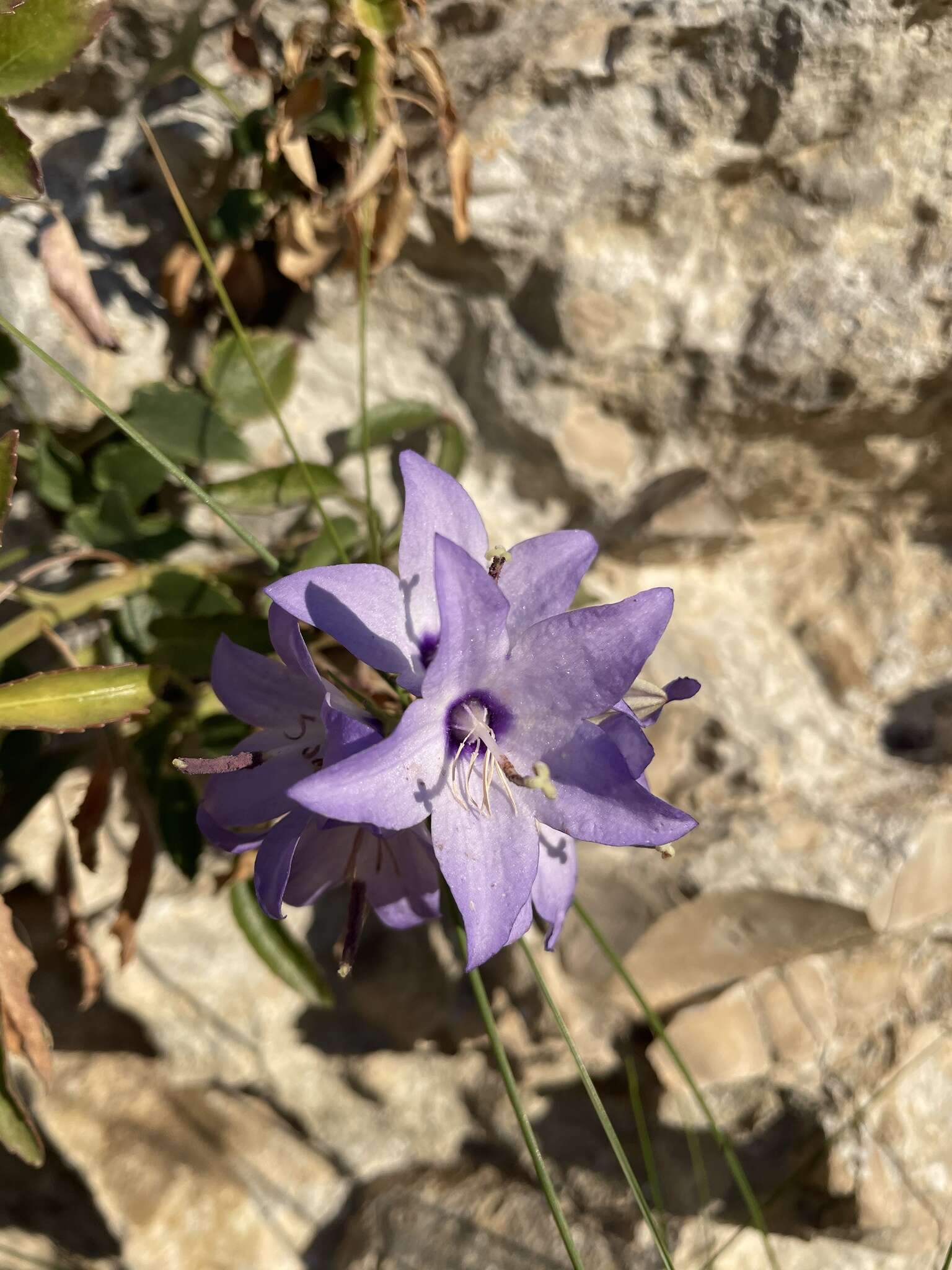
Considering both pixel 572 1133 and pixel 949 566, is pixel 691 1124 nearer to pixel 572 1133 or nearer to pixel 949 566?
pixel 572 1133

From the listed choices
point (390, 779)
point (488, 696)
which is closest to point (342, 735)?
point (390, 779)

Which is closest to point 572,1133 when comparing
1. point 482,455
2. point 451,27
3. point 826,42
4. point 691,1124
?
point 691,1124

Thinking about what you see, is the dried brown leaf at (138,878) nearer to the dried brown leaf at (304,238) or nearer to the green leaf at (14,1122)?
the green leaf at (14,1122)

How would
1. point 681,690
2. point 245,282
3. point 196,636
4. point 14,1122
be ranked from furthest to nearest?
point 245,282, point 196,636, point 14,1122, point 681,690

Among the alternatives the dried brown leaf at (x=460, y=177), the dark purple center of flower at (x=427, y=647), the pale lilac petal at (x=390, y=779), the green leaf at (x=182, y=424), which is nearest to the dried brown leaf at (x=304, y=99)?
the dried brown leaf at (x=460, y=177)

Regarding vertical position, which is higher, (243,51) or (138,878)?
(243,51)

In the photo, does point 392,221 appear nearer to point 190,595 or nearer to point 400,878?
point 190,595
